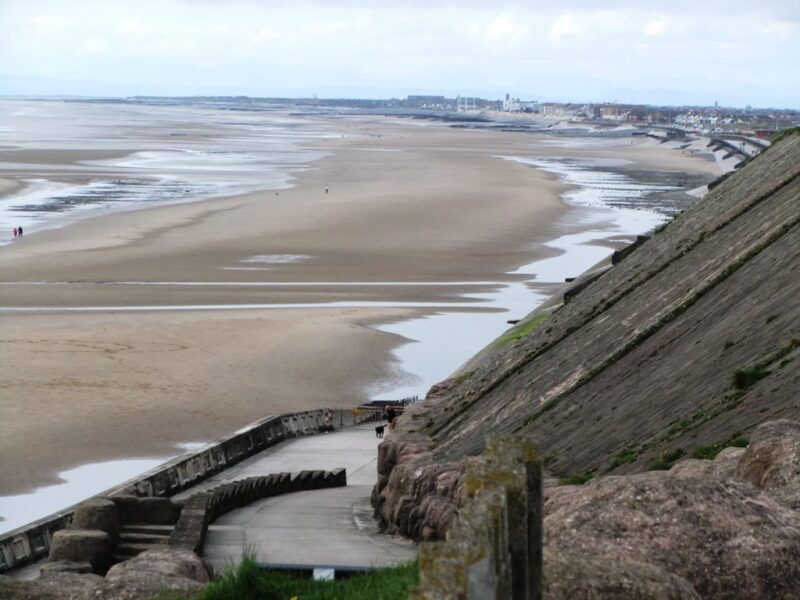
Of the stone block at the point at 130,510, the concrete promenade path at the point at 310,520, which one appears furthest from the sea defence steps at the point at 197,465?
the stone block at the point at 130,510

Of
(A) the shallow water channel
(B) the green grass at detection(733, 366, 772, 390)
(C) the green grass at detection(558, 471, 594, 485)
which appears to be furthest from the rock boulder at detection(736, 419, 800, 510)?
(A) the shallow water channel

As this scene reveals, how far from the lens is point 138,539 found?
1903 centimetres

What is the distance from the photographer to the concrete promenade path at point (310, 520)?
1747cm

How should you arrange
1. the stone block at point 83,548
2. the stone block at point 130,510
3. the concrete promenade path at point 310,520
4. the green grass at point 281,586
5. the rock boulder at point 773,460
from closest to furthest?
1. the green grass at point 281,586
2. the rock boulder at point 773,460
3. the stone block at point 83,548
4. the concrete promenade path at point 310,520
5. the stone block at point 130,510

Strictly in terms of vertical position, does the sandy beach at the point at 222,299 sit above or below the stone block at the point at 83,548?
below

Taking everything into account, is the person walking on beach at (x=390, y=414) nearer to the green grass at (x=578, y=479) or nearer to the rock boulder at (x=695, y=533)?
the green grass at (x=578, y=479)

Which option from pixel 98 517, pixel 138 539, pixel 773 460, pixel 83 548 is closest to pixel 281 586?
pixel 773 460

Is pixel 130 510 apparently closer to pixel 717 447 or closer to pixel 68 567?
pixel 68 567

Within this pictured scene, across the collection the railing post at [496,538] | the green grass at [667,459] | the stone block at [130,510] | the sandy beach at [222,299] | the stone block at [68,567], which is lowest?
the sandy beach at [222,299]

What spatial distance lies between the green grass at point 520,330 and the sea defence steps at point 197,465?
5.53m

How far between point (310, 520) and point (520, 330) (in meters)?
19.5

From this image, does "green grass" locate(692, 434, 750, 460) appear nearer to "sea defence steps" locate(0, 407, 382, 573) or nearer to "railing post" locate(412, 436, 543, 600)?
"railing post" locate(412, 436, 543, 600)

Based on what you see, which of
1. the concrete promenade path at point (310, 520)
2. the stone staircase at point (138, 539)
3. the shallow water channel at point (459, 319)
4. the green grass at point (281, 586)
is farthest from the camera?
the shallow water channel at point (459, 319)

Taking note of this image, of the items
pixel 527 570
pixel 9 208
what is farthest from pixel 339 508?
pixel 9 208
